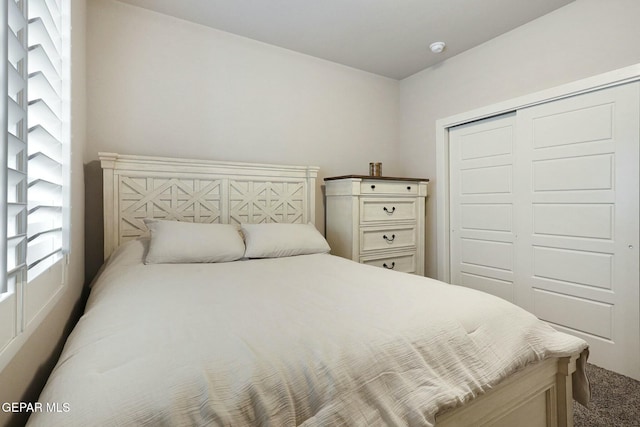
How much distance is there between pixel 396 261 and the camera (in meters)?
2.94

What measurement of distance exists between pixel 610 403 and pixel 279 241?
2.09 m

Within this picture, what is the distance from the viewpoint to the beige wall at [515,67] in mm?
1998

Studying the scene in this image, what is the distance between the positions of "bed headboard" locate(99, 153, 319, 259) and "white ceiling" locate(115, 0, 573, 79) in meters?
1.12

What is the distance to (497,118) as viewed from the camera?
2703 mm

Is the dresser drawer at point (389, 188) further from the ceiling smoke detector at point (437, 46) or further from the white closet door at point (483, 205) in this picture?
the ceiling smoke detector at point (437, 46)

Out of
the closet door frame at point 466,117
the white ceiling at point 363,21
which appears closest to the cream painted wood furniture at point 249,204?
the closet door frame at point 466,117

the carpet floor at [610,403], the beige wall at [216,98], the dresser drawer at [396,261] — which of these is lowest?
the carpet floor at [610,403]

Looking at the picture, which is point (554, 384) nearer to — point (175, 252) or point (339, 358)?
point (339, 358)

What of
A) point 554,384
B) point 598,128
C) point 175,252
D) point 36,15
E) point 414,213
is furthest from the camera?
point 414,213

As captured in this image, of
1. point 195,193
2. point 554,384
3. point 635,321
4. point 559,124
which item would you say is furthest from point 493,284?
point 195,193

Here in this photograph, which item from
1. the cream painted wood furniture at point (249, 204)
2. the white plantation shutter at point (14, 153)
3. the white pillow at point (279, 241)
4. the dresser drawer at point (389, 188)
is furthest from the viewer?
the dresser drawer at point (389, 188)

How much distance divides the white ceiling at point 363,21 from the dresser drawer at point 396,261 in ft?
6.33

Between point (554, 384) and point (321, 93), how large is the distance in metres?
2.80

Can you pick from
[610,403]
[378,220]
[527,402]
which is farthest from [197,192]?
[610,403]
